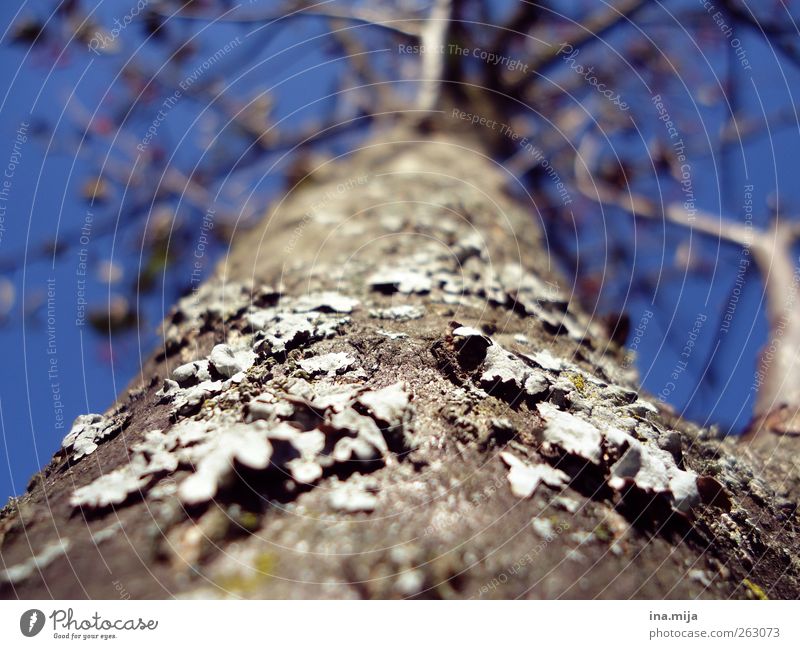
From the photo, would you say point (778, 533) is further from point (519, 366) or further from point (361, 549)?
point (361, 549)

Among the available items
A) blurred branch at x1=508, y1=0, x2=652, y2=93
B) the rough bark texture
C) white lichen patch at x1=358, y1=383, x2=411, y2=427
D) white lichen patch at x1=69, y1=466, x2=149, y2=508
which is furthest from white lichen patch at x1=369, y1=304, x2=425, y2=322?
blurred branch at x1=508, y1=0, x2=652, y2=93

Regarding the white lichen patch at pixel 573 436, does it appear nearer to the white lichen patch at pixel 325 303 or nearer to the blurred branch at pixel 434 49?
the white lichen patch at pixel 325 303

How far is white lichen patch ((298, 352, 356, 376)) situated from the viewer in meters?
1.00

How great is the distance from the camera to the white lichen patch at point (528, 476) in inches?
31.4

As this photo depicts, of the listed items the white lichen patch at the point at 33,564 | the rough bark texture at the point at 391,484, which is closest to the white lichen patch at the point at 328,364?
the rough bark texture at the point at 391,484

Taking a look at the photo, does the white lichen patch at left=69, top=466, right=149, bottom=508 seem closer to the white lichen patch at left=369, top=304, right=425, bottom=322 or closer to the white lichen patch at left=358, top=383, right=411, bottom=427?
the white lichen patch at left=358, top=383, right=411, bottom=427

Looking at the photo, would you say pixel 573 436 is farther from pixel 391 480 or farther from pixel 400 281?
pixel 400 281

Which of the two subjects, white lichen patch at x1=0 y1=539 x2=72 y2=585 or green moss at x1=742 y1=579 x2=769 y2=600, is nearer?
white lichen patch at x1=0 y1=539 x2=72 y2=585

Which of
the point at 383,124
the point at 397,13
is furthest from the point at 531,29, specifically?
the point at 383,124

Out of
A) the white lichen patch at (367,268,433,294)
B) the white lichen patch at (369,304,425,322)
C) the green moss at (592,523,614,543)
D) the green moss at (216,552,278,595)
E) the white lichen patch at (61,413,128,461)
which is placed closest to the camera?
the green moss at (216,552,278,595)

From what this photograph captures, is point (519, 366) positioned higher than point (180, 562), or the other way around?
point (519, 366)

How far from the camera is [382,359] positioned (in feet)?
3.49

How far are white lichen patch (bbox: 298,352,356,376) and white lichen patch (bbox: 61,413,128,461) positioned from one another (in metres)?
0.40

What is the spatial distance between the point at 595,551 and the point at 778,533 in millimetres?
495
